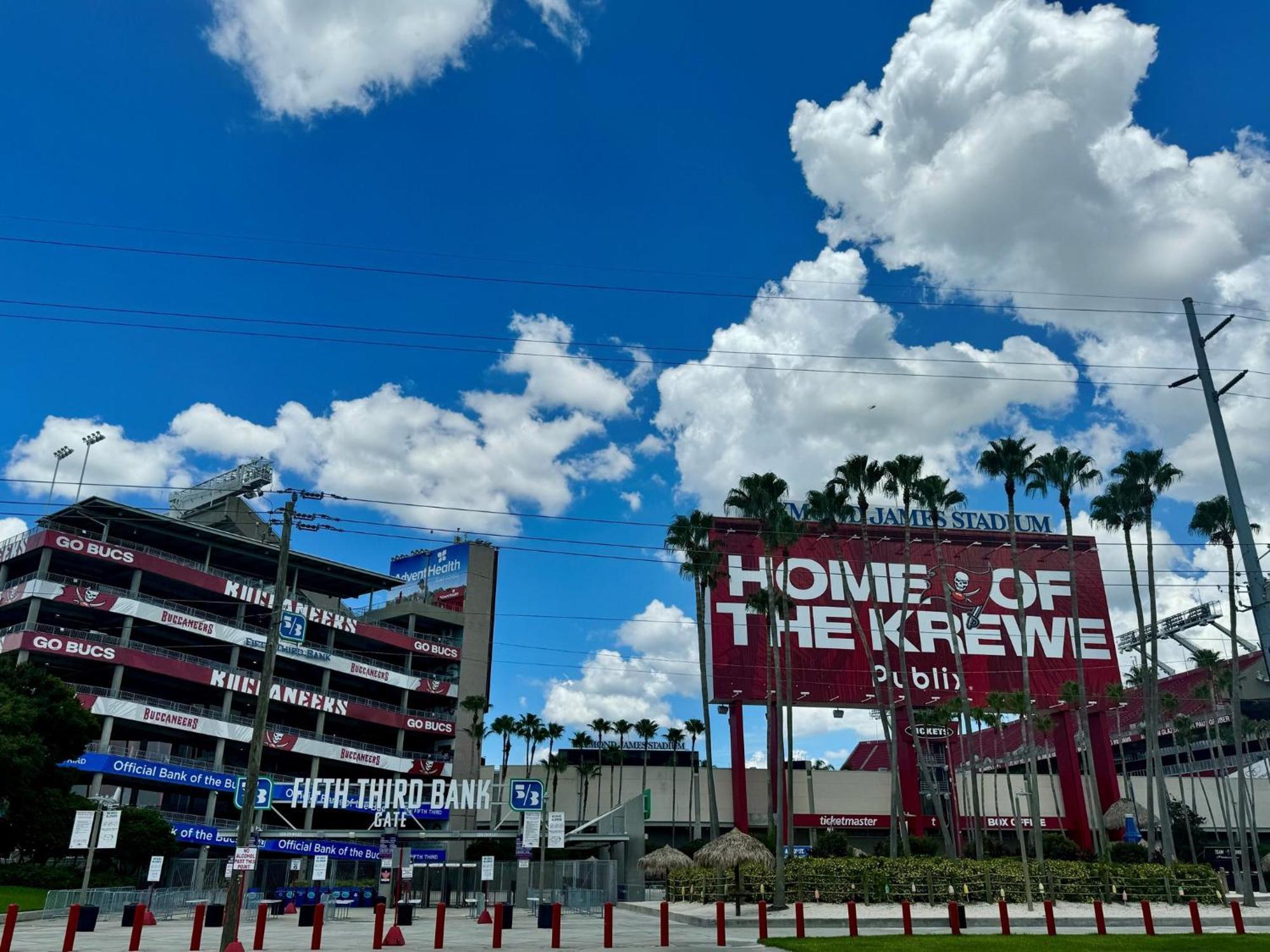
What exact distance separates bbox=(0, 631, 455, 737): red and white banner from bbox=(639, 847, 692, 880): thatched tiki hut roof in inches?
1402

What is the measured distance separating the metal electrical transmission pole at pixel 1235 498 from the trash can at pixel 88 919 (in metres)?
30.2

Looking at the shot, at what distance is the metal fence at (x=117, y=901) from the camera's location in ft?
123

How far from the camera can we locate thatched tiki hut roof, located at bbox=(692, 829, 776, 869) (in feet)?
143

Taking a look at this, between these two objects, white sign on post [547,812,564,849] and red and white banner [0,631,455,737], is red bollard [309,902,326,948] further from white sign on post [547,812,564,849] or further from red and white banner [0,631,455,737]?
red and white banner [0,631,455,737]

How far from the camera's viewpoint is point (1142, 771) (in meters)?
120

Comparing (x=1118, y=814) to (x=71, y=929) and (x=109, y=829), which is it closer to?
(x=109, y=829)

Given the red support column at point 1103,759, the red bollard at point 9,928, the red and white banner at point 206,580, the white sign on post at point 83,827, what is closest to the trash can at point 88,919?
the white sign on post at point 83,827

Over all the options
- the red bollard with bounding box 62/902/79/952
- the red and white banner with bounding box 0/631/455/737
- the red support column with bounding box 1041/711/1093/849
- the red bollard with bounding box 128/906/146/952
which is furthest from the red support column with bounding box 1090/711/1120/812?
the red bollard with bounding box 62/902/79/952

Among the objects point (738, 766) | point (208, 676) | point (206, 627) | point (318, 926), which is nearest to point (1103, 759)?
point (738, 766)

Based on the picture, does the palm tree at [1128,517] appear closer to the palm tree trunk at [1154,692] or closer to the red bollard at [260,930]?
the palm tree trunk at [1154,692]

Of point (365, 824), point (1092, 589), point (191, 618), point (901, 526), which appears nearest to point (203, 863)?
point (191, 618)

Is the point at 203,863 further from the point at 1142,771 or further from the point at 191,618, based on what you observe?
the point at 1142,771

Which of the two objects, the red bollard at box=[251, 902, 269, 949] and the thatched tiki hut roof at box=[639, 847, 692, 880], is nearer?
the red bollard at box=[251, 902, 269, 949]

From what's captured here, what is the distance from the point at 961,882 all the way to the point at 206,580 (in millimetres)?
57984
